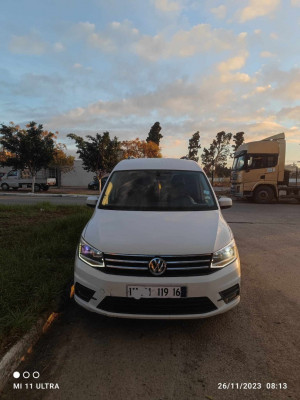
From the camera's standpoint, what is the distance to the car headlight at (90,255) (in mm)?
2746

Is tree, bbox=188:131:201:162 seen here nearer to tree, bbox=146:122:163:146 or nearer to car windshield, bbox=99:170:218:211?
tree, bbox=146:122:163:146

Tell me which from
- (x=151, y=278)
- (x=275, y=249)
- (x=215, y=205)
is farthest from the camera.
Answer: (x=275, y=249)

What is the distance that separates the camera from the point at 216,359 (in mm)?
2482

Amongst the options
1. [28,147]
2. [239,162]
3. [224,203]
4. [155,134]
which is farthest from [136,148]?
[224,203]

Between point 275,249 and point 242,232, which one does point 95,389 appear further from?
point 242,232

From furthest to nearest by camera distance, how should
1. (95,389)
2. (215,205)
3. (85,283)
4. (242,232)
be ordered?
(242,232)
(215,205)
(85,283)
(95,389)

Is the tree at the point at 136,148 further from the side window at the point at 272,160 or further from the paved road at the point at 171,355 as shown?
the paved road at the point at 171,355

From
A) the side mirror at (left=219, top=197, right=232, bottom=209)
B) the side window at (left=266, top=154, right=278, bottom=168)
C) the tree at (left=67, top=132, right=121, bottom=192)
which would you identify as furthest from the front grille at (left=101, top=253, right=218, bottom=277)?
the tree at (left=67, top=132, right=121, bottom=192)

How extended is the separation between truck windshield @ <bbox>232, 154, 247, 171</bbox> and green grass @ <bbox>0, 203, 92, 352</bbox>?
38.2ft

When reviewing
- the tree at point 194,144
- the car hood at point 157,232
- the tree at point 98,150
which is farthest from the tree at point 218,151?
the car hood at point 157,232

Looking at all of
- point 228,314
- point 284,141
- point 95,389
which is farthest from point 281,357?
point 284,141

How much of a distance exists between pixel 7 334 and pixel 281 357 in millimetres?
2444

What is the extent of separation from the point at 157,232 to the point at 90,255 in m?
0.70

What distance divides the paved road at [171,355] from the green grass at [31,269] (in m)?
0.26
